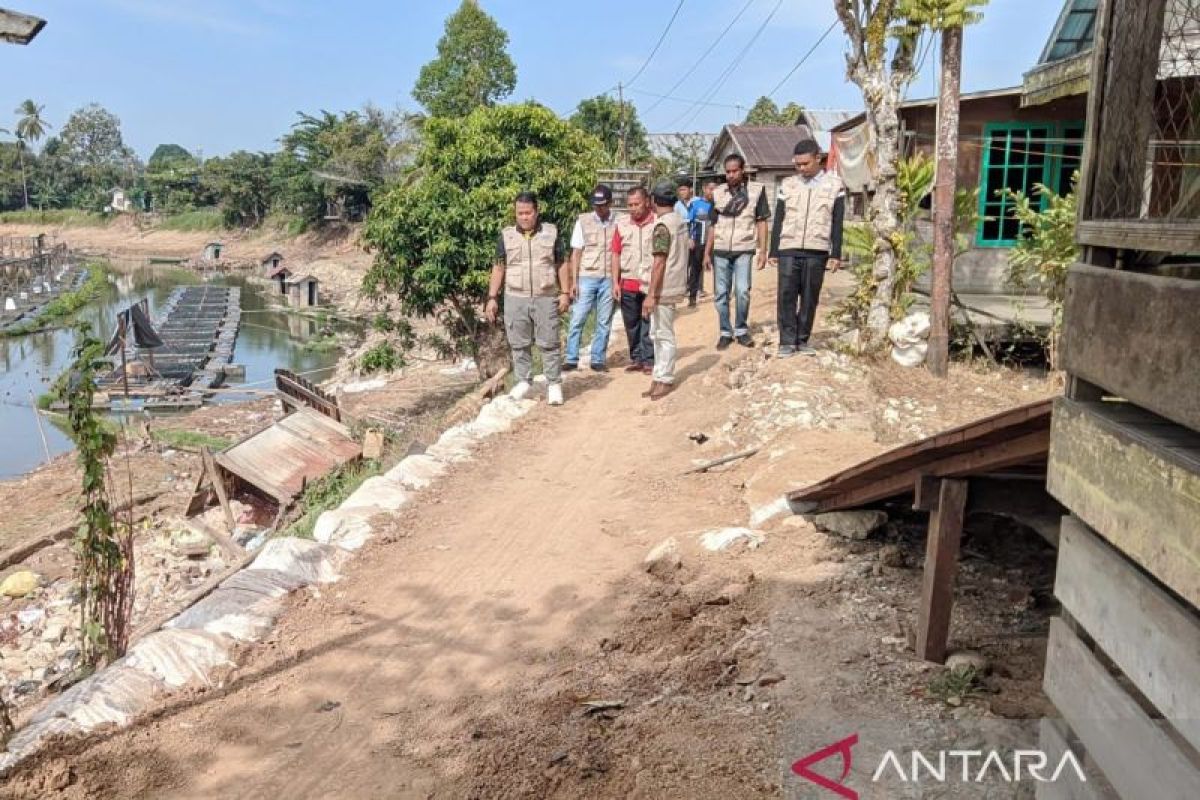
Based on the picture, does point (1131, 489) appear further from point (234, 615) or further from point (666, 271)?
point (666, 271)

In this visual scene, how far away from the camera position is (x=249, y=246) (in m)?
57.8

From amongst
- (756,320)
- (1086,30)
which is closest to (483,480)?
(756,320)

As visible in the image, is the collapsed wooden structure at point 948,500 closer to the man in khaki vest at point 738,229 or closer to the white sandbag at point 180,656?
the white sandbag at point 180,656

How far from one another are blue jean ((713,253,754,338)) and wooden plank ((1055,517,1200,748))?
22.2 ft

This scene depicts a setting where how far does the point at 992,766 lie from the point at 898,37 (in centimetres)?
668

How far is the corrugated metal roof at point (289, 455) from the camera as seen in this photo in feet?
35.4

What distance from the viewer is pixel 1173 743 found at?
1.88 m

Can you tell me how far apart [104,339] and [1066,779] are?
81.4ft

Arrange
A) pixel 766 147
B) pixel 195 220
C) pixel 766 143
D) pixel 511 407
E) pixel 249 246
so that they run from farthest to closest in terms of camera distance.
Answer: pixel 195 220 → pixel 249 246 → pixel 766 143 → pixel 766 147 → pixel 511 407

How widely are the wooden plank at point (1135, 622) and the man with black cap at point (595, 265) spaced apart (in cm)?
625

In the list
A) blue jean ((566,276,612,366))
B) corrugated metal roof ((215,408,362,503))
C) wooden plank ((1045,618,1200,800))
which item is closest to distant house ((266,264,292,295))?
corrugated metal roof ((215,408,362,503))

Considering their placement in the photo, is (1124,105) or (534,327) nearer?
(1124,105)

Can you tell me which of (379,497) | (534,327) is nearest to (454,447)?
(379,497)

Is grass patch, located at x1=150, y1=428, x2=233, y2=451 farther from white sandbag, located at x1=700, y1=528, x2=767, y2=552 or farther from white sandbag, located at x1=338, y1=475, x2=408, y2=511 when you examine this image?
white sandbag, located at x1=700, y1=528, x2=767, y2=552
